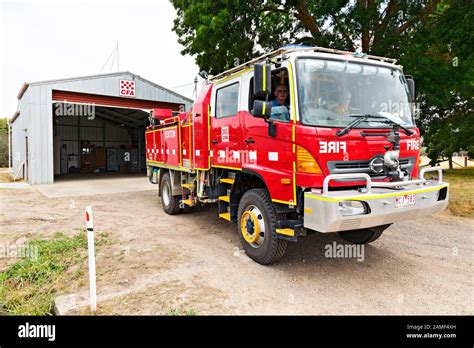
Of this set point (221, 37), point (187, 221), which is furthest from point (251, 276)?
point (221, 37)

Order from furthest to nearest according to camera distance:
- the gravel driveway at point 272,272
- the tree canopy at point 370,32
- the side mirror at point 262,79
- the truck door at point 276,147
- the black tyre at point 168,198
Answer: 1. the tree canopy at point 370,32
2. the black tyre at point 168,198
3. the truck door at point 276,147
4. the side mirror at point 262,79
5. the gravel driveway at point 272,272

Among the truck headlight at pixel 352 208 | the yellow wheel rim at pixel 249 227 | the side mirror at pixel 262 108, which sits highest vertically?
the side mirror at pixel 262 108

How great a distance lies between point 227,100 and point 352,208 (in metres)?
2.84

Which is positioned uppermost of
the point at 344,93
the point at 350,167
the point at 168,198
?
the point at 344,93

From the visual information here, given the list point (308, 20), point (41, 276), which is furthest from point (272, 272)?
point (308, 20)

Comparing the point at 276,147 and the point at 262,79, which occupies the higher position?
the point at 262,79

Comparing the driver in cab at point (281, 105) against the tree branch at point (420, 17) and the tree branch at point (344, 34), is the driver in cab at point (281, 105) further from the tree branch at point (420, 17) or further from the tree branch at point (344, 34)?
the tree branch at point (420, 17)

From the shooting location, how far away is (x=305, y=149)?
3719 mm

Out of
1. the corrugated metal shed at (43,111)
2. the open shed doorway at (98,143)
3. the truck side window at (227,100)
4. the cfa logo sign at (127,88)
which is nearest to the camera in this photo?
the truck side window at (227,100)

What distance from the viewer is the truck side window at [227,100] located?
5.10 m

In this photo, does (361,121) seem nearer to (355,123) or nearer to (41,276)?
(355,123)

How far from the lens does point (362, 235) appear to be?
17.0ft

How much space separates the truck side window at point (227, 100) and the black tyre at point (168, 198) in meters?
3.08

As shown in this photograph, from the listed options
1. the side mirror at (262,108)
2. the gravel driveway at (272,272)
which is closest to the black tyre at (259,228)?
the gravel driveway at (272,272)
